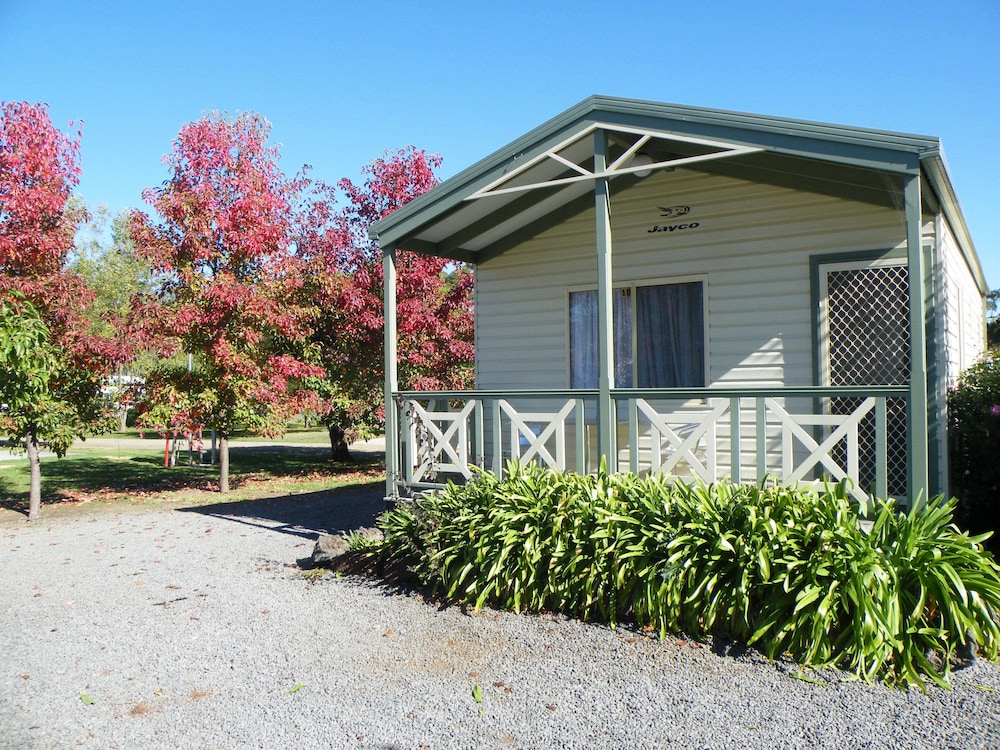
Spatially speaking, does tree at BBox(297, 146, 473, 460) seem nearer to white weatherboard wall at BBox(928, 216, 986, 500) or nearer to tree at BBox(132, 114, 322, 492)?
tree at BBox(132, 114, 322, 492)

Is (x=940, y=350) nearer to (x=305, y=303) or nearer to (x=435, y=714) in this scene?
(x=435, y=714)

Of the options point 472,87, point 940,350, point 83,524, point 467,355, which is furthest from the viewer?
point 467,355

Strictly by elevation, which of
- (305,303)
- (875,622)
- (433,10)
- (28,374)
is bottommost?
(875,622)

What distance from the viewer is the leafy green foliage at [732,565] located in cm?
441

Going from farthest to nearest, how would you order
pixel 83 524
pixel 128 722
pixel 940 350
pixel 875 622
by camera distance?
pixel 83 524
pixel 940 350
pixel 875 622
pixel 128 722

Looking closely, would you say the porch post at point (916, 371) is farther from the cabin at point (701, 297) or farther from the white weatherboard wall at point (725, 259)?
the white weatherboard wall at point (725, 259)

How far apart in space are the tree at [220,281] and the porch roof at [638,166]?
4.02 m

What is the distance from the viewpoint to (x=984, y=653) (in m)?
4.48

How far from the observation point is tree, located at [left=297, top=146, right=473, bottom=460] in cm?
1350

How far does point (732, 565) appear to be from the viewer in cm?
491

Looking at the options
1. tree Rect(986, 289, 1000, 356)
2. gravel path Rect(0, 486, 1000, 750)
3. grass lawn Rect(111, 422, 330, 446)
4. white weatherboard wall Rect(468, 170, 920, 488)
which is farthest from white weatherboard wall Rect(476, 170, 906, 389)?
tree Rect(986, 289, 1000, 356)

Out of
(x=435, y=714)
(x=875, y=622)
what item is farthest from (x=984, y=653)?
(x=435, y=714)

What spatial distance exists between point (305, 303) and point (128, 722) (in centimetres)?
956

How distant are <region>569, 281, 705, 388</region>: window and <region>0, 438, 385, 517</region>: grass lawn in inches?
258
